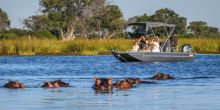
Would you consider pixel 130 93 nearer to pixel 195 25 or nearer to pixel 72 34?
pixel 72 34

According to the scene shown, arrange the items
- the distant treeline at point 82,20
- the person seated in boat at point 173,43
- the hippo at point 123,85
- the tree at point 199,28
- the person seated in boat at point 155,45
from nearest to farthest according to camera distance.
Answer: the hippo at point 123,85
the person seated in boat at point 155,45
the person seated in boat at point 173,43
the distant treeline at point 82,20
the tree at point 199,28

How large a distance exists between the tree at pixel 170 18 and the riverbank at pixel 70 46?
41160 millimetres

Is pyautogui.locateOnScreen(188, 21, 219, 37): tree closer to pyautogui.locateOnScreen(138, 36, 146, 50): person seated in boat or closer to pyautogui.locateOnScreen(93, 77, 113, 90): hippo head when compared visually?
pyautogui.locateOnScreen(138, 36, 146, 50): person seated in boat

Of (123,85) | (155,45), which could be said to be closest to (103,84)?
(123,85)

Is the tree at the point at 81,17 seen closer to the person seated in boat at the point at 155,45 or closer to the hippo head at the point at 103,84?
the person seated in boat at the point at 155,45

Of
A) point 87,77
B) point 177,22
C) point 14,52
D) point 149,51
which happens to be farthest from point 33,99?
point 177,22

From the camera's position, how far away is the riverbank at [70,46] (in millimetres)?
55375

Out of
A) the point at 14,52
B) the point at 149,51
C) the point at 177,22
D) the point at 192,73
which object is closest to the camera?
the point at 192,73

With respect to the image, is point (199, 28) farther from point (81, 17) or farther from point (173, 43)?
point (173, 43)

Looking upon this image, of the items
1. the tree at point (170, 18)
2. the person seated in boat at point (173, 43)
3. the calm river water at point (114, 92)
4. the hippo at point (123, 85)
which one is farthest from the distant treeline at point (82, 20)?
the hippo at point (123, 85)

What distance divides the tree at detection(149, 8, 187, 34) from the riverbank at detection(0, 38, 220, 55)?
41.2 meters

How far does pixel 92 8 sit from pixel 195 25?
2630 cm

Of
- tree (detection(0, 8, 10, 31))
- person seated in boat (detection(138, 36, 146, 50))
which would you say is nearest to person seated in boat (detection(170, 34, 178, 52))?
person seated in boat (detection(138, 36, 146, 50))

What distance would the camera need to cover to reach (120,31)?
88.2m
